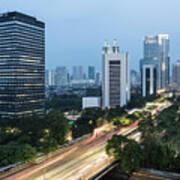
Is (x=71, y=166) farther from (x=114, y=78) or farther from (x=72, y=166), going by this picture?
(x=114, y=78)

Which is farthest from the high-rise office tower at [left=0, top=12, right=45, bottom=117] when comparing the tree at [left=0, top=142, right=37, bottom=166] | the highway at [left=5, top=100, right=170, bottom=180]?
the tree at [left=0, top=142, right=37, bottom=166]

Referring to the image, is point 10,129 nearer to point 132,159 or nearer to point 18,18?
point 132,159

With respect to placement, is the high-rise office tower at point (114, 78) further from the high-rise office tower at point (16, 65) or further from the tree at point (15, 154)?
the tree at point (15, 154)

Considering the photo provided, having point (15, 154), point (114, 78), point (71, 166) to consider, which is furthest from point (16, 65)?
point (71, 166)

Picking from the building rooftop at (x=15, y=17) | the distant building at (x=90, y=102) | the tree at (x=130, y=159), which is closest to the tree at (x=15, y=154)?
the tree at (x=130, y=159)

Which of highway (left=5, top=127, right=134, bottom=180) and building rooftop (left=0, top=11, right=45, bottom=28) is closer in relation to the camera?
highway (left=5, top=127, right=134, bottom=180)

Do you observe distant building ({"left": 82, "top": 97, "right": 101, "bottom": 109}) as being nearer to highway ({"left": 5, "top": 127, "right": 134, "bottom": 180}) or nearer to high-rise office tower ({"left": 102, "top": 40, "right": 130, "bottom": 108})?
high-rise office tower ({"left": 102, "top": 40, "right": 130, "bottom": 108})
